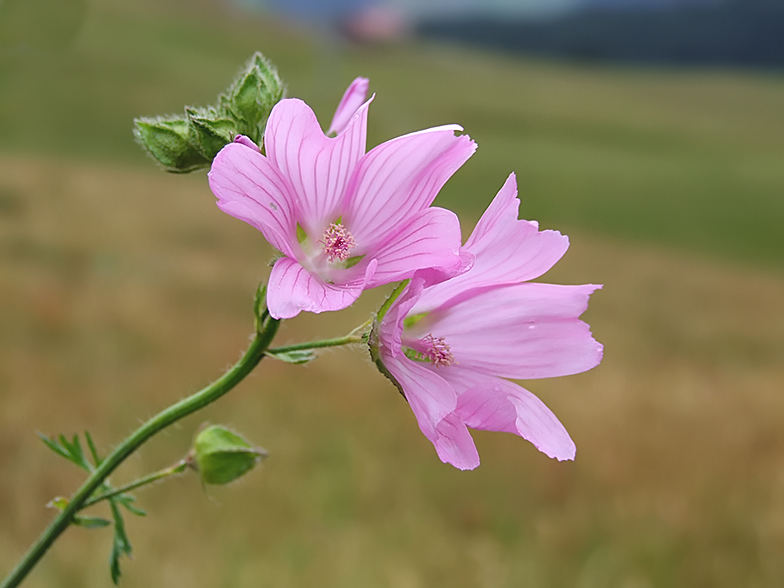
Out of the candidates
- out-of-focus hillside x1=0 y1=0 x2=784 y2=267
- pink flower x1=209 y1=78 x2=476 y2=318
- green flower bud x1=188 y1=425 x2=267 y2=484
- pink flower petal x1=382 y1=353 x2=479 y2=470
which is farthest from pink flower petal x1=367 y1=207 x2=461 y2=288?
out-of-focus hillside x1=0 y1=0 x2=784 y2=267

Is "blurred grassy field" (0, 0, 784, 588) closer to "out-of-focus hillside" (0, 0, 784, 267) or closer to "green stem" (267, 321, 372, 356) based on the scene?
"green stem" (267, 321, 372, 356)

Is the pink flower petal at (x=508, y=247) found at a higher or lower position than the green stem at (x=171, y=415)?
higher

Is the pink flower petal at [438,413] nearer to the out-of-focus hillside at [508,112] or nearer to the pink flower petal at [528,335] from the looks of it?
the pink flower petal at [528,335]

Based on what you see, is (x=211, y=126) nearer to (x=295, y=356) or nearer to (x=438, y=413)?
(x=295, y=356)

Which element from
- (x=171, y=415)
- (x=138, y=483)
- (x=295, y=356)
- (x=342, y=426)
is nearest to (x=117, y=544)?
(x=138, y=483)

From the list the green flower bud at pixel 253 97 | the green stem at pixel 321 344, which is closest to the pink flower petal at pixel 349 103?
the green flower bud at pixel 253 97

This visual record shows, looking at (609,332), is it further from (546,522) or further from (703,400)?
(546,522)
